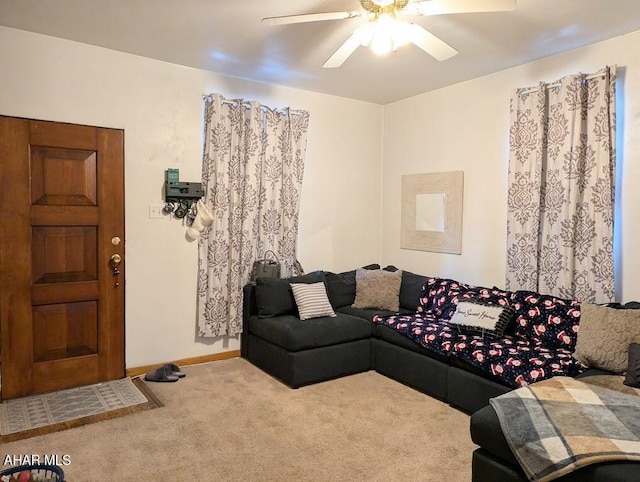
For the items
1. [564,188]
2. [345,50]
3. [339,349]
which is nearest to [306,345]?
[339,349]

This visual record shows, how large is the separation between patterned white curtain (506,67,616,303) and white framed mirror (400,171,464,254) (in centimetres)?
65

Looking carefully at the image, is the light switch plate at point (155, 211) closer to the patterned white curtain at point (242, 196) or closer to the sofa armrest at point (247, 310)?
the patterned white curtain at point (242, 196)

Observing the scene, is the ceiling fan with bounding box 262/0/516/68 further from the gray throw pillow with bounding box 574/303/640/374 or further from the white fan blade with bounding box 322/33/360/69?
the gray throw pillow with bounding box 574/303/640/374

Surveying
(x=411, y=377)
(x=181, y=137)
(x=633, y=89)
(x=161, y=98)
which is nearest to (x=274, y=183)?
(x=181, y=137)

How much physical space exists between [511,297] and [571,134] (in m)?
1.31

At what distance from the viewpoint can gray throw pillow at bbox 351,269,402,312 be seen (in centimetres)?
431

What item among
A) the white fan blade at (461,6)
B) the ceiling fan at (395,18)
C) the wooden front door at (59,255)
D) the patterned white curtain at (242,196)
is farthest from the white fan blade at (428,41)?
the wooden front door at (59,255)

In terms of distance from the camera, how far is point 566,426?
189cm

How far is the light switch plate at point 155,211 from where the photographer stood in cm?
383

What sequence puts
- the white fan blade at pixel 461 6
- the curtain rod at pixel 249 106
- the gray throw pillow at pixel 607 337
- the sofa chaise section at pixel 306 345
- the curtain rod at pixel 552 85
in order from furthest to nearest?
1. the curtain rod at pixel 249 106
2. the sofa chaise section at pixel 306 345
3. the curtain rod at pixel 552 85
4. the gray throw pillow at pixel 607 337
5. the white fan blade at pixel 461 6

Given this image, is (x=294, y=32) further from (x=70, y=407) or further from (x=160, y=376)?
(x=70, y=407)

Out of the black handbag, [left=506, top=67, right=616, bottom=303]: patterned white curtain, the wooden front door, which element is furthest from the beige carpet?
[left=506, top=67, right=616, bottom=303]: patterned white curtain

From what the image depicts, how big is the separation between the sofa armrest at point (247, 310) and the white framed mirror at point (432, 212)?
1842 millimetres

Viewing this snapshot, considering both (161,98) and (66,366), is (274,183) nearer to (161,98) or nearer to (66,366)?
(161,98)
